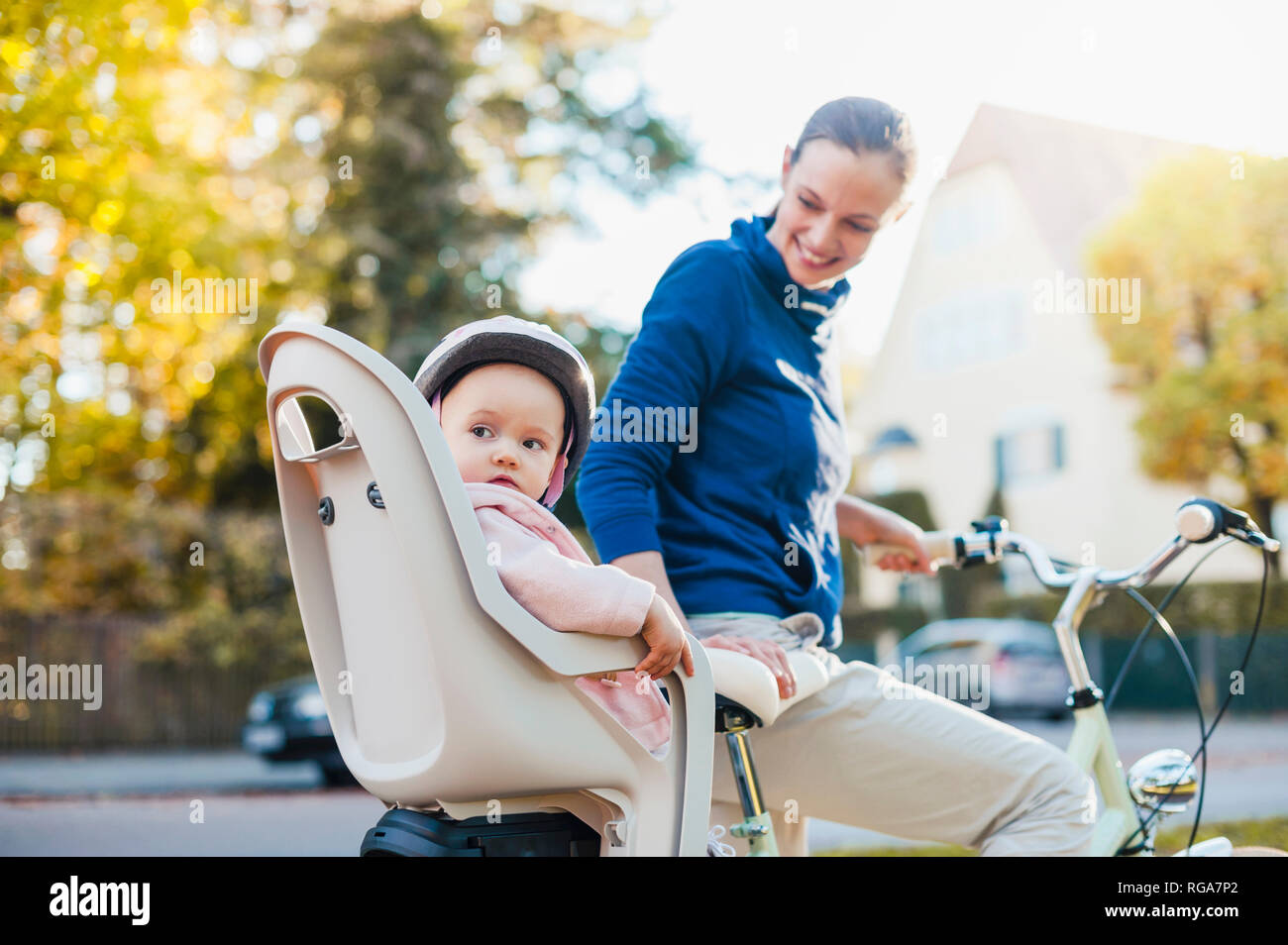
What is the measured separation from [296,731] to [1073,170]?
17020 millimetres

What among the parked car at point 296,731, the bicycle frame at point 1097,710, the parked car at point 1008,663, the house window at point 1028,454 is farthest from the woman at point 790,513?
the house window at point 1028,454

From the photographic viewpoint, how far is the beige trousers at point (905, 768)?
1872 millimetres

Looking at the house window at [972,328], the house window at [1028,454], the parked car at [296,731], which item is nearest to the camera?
the parked car at [296,731]

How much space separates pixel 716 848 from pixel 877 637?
54.6 feet

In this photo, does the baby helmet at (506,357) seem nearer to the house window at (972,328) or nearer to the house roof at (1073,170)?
the house roof at (1073,170)

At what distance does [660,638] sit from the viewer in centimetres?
152

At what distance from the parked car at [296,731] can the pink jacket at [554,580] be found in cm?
769

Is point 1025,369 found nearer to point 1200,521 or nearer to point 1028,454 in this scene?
point 1028,454

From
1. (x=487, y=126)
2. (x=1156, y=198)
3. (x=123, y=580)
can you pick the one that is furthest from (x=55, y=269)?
(x=1156, y=198)

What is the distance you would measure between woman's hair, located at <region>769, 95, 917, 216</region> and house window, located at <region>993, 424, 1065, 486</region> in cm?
2004

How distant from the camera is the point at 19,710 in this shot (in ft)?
38.1

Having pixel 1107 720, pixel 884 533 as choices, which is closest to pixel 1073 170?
pixel 884 533
